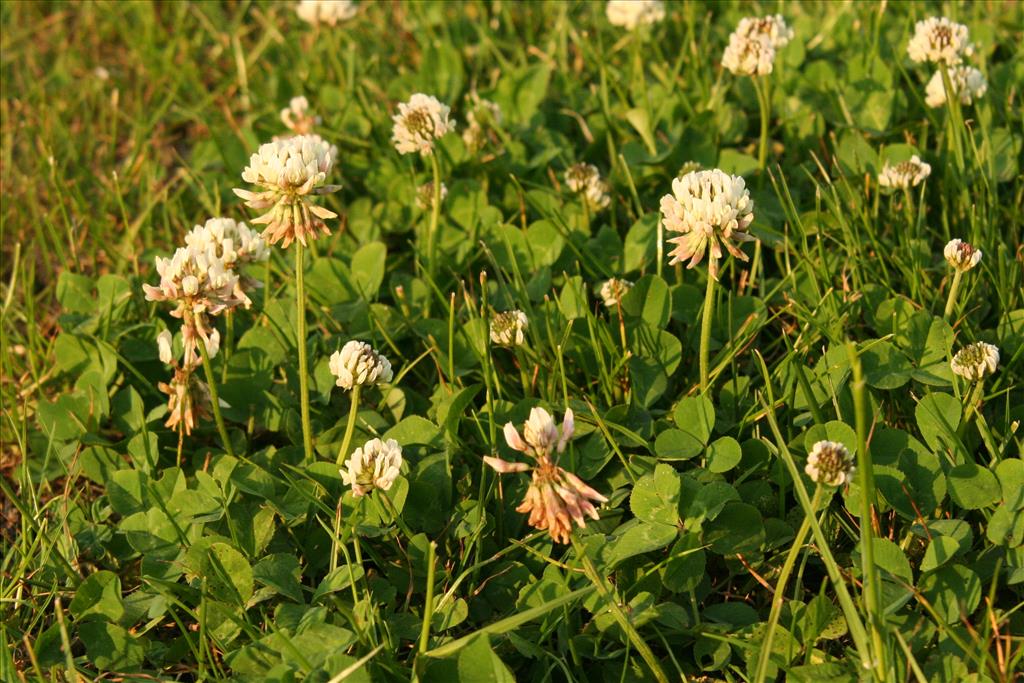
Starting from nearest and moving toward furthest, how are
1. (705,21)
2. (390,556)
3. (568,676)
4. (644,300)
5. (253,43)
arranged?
(568,676)
(390,556)
(644,300)
(705,21)
(253,43)

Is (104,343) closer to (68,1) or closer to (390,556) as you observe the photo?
(390,556)

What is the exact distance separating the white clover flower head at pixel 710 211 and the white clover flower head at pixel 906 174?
2.46 ft

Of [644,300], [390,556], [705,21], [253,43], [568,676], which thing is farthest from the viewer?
[253,43]

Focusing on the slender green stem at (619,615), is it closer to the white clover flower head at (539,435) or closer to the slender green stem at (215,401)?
the white clover flower head at (539,435)

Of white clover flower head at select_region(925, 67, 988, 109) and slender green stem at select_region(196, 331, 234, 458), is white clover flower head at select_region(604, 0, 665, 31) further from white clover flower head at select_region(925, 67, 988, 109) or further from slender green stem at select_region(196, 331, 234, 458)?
slender green stem at select_region(196, 331, 234, 458)

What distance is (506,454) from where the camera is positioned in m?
2.20

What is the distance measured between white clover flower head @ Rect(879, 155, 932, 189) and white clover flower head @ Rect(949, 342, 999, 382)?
1.92 feet

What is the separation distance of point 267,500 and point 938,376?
126 centimetres

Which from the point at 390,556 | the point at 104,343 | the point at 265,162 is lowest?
the point at 390,556

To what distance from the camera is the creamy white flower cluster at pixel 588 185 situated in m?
2.76

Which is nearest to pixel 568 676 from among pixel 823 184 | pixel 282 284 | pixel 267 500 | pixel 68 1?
pixel 267 500

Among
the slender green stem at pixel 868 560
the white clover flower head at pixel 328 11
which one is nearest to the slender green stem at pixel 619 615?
the slender green stem at pixel 868 560

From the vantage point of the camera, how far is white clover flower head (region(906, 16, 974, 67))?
9.05 ft

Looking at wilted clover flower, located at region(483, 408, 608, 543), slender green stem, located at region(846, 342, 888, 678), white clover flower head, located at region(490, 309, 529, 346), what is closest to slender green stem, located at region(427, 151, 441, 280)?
white clover flower head, located at region(490, 309, 529, 346)
